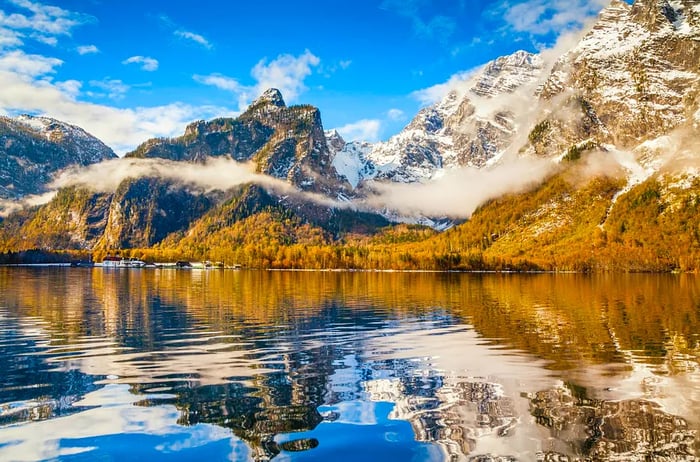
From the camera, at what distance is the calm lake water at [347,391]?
20.2 m

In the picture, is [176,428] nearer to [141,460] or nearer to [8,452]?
[141,460]

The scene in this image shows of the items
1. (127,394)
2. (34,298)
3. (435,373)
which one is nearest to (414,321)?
(435,373)

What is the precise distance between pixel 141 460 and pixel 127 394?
9.41 meters

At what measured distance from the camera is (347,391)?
28734 mm

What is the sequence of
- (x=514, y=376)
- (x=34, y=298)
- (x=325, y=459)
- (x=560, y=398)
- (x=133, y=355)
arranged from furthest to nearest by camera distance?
(x=34, y=298), (x=133, y=355), (x=514, y=376), (x=560, y=398), (x=325, y=459)

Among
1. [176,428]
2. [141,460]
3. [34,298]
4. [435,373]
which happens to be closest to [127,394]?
[176,428]

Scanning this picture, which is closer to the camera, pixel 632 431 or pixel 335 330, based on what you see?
pixel 632 431

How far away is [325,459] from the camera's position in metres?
18.9

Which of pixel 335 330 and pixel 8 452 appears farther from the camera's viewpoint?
pixel 335 330

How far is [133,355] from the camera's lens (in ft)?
129

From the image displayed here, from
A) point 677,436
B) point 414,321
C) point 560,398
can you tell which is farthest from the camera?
point 414,321

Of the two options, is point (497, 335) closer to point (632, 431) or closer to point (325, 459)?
point (632, 431)

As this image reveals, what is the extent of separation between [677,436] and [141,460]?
A: 2076 cm

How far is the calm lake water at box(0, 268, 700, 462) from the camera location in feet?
66.2
